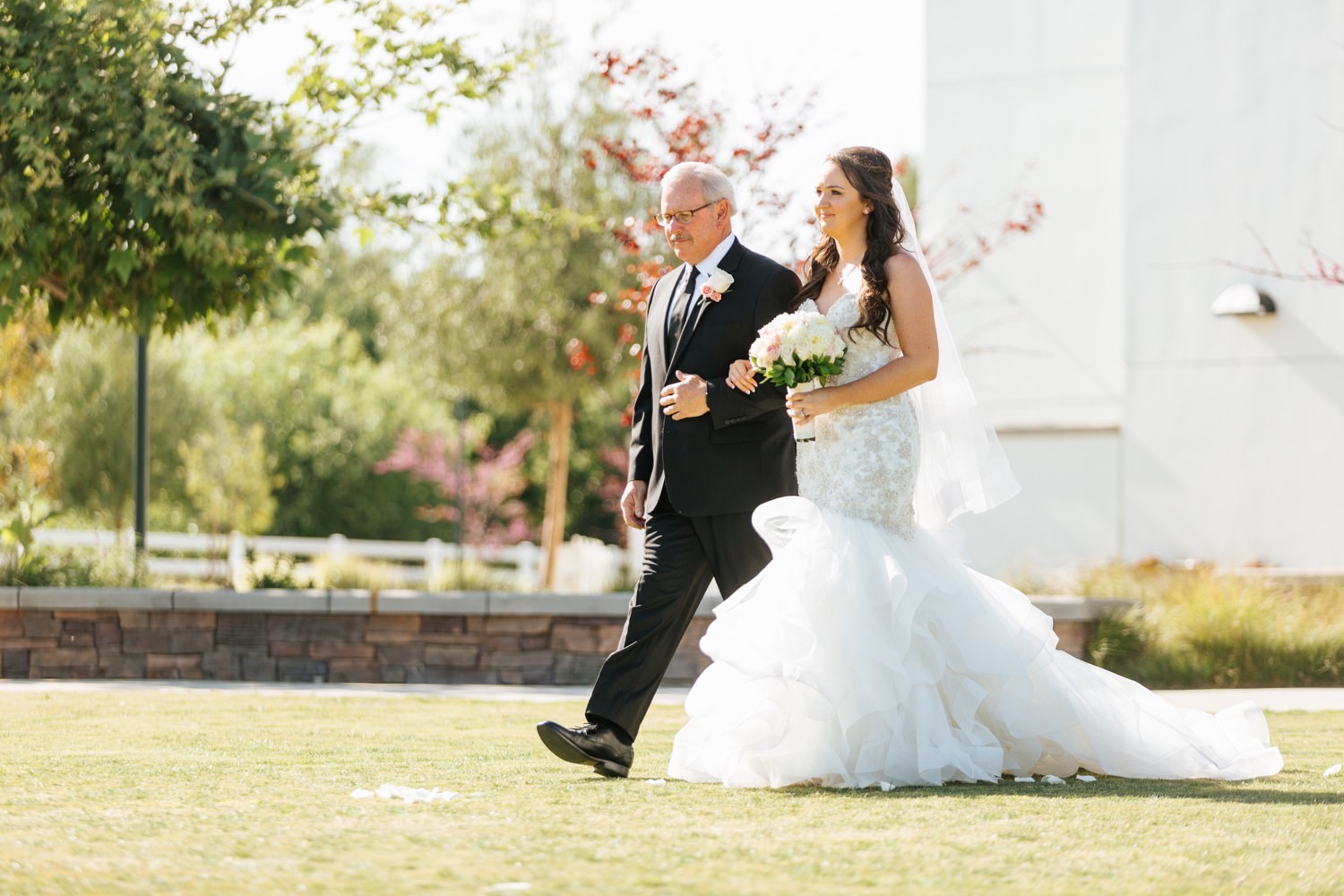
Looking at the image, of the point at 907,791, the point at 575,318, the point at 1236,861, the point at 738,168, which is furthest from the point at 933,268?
the point at 1236,861

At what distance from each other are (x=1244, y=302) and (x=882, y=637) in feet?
32.6

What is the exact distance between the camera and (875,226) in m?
5.47

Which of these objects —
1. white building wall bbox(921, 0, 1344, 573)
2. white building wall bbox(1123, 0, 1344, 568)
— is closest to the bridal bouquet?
white building wall bbox(921, 0, 1344, 573)

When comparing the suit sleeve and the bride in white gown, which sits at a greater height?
the suit sleeve

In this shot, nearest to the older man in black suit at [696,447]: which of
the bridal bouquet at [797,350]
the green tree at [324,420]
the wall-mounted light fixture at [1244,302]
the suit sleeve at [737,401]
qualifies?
the suit sleeve at [737,401]

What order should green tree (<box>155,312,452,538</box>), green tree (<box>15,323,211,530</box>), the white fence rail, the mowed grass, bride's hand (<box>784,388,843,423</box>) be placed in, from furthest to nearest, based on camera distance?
green tree (<box>155,312,452,538</box>) → green tree (<box>15,323,211,530</box>) → the white fence rail → bride's hand (<box>784,388,843,423</box>) → the mowed grass

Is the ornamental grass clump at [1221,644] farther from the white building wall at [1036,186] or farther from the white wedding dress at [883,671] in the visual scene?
the white building wall at [1036,186]

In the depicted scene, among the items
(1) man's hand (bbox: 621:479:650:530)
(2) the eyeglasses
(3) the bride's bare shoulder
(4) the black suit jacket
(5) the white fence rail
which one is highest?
(2) the eyeglasses

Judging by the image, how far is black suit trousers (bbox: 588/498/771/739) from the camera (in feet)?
17.5

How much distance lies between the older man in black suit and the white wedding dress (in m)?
0.20

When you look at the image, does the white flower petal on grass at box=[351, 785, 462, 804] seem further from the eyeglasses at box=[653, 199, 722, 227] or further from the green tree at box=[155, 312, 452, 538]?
the green tree at box=[155, 312, 452, 538]

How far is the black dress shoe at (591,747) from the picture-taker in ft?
16.7

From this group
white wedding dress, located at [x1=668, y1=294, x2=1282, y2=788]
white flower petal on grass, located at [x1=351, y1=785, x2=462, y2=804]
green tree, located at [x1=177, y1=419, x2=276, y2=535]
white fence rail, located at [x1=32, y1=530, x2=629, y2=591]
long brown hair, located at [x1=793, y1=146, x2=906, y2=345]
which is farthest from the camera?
green tree, located at [x1=177, y1=419, x2=276, y2=535]

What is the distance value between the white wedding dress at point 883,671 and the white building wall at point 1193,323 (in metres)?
6.74
